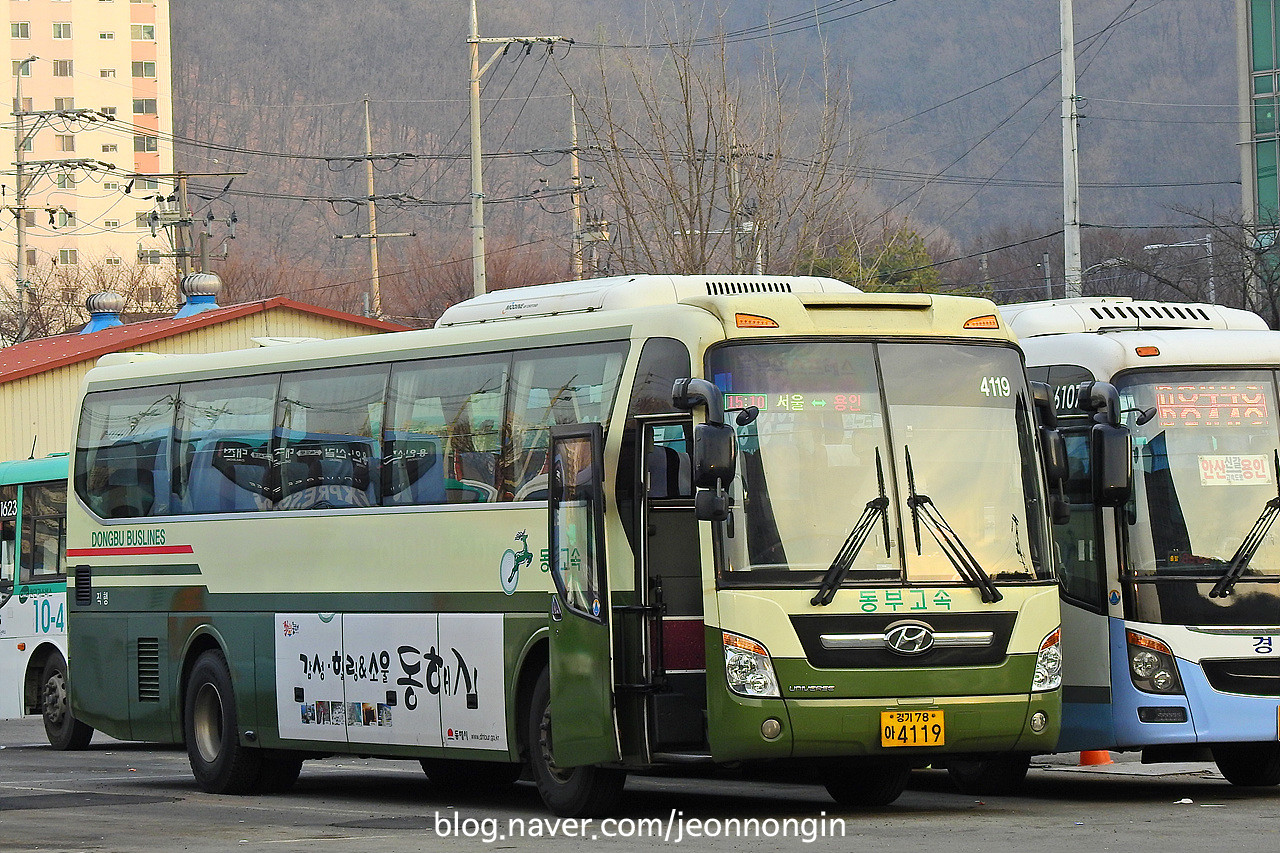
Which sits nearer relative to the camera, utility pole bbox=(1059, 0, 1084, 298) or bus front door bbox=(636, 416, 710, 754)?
bus front door bbox=(636, 416, 710, 754)

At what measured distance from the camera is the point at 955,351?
43.1 feet

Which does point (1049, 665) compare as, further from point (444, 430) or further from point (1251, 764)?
point (444, 430)

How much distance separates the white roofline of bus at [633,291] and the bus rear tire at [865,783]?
3079mm

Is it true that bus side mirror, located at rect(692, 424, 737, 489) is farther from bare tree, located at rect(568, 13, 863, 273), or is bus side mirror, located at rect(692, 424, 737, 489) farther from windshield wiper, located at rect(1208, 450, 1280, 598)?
bare tree, located at rect(568, 13, 863, 273)

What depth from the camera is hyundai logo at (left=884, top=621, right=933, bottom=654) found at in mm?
12359

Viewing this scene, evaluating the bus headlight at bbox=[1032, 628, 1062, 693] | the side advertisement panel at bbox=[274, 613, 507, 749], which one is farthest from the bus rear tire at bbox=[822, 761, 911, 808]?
the side advertisement panel at bbox=[274, 613, 507, 749]

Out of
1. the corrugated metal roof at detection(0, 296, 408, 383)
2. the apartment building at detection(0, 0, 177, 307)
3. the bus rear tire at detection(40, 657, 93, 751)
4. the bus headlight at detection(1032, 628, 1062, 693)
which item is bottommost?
the bus rear tire at detection(40, 657, 93, 751)

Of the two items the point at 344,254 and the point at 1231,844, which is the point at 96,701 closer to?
the point at 1231,844

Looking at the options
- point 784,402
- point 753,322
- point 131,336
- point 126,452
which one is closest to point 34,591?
point 126,452

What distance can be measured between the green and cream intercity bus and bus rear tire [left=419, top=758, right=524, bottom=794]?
51.2 inches

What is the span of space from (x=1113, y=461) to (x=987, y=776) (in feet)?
10.1

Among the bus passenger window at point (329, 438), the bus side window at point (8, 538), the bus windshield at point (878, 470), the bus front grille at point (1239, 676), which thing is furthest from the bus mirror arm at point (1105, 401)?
the bus side window at point (8, 538)

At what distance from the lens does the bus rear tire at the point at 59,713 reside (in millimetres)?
23891

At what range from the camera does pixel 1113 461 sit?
13.2 metres
